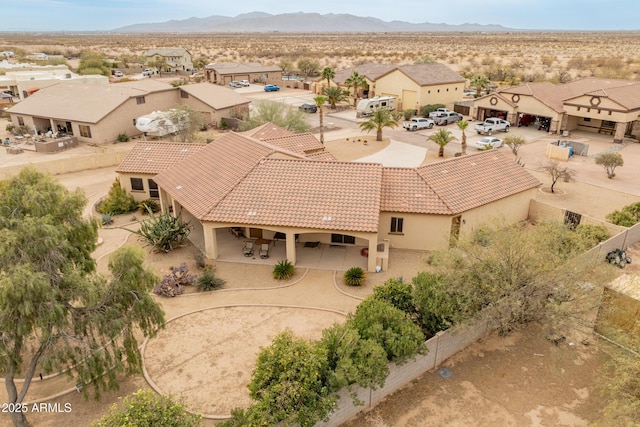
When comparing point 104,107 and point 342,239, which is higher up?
point 104,107

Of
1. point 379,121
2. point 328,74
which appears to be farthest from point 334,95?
point 379,121

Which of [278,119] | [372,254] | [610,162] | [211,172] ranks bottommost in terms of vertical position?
[372,254]

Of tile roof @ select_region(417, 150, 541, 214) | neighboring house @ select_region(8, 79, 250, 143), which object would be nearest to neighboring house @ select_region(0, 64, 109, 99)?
neighboring house @ select_region(8, 79, 250, 143)

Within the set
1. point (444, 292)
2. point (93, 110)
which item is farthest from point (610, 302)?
point (93, 110)

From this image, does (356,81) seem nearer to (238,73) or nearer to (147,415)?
(238,73)

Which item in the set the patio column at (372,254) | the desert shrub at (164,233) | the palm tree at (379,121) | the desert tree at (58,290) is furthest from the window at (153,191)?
the palm tree at (379,121)

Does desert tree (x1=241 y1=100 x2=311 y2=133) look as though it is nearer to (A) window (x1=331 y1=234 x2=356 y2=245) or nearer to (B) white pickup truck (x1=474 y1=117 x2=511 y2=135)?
(B) white pickup truck (x1=474 y1=117 x2=511 y2=135)
